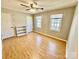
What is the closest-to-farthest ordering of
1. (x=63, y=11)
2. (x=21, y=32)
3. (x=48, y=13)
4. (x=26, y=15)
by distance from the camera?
(x=63, y=11) < (x=48, y=13) < (x=21, y=32) < (x=26, y=15)

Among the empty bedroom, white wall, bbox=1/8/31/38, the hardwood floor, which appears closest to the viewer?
the hardwood floor

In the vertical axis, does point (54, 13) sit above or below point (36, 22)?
above

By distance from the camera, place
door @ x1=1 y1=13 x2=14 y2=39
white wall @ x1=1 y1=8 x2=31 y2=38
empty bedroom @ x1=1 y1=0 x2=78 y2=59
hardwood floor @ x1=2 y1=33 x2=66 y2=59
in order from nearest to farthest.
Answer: hardwood floor @ x1=2 y1=33 x2=66 y2=59
empty bedroom @ x1=1 y1=0 x2=78 y2=59
door @ x1=1 y1=13 x2=14 y2=39
white wall @ x1=1 y1=8 x2=31 y2=38

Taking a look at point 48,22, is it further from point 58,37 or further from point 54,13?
point 58,37

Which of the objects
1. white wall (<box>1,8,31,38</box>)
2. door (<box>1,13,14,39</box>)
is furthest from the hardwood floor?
white wall (<box>1,8,31,38</box>)

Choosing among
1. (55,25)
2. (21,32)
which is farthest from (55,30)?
(21,32)

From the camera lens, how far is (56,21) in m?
5.49

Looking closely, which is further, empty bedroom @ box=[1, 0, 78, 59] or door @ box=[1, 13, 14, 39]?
door @ box=[1, 13, 14, 39]

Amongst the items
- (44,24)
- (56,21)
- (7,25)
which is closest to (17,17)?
(7,25)

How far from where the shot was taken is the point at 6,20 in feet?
17.3

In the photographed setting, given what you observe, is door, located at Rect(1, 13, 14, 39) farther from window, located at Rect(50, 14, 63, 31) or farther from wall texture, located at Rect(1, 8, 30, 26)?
window, located at Rect(50, 14, 63, 31)

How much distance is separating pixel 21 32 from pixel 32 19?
2.84 metres

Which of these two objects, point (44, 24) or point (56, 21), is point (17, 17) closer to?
point (44, 24)

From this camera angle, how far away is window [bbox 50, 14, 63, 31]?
5.19 meters
